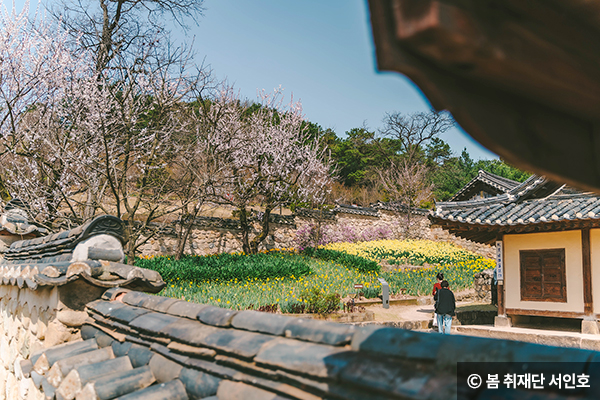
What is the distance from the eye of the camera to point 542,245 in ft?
28.9

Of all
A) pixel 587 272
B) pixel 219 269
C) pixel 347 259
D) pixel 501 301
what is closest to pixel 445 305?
pixel 501 301

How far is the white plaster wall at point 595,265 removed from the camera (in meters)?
7.96

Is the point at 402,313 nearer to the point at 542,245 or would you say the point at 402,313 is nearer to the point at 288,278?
the point at 288,278

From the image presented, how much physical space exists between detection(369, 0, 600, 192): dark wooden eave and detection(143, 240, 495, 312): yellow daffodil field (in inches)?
295

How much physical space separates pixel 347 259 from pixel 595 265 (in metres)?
7.62

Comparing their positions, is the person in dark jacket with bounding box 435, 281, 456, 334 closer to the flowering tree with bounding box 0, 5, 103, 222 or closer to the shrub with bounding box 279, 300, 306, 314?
the shrub with bounding box 279, 300, 306, 314

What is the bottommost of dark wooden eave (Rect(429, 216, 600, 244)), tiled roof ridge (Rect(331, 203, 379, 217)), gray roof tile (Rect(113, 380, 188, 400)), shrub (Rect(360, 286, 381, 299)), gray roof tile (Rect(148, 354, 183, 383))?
shrub (Rect(360, 286, 381, 299))

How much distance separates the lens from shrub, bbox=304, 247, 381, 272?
13.5m

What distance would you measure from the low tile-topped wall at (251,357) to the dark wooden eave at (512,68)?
66 centimetres

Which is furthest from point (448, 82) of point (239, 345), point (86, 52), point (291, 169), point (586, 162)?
point (291, 169)

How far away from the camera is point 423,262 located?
52.1ft

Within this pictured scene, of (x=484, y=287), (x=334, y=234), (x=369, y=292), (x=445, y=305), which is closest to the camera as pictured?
(x=445, y=305)

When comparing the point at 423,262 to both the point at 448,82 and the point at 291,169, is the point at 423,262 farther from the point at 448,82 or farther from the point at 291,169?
the point at 448,82

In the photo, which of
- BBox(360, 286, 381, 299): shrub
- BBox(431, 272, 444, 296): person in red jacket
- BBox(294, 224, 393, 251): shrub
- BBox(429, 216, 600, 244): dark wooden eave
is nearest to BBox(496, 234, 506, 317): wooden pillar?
BBox(429, 216, 600, 244): dark wooden eave
